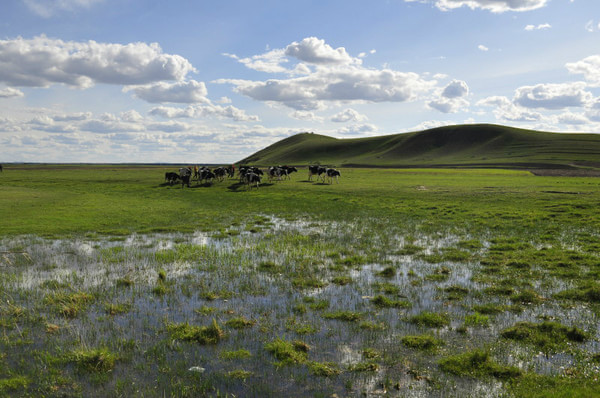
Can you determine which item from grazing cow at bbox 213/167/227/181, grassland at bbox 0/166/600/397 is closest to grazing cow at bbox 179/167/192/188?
grazing cow at bbox 213/167/227/181

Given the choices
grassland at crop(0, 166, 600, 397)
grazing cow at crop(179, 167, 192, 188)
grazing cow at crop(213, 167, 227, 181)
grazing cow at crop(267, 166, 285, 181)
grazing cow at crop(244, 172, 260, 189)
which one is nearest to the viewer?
grassland at crop(0, 166, 600, 397)

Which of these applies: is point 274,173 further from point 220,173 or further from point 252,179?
point 220,173

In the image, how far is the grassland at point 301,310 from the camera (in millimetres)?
6559

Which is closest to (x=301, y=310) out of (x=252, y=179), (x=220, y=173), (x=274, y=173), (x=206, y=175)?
(x=252, y=179)

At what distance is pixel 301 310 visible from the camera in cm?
951

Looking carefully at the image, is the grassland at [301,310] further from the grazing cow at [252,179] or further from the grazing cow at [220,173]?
the grazing cow at [220,173]

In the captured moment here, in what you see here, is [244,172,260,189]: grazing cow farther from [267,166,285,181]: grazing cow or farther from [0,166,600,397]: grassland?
[0,166,600,397]: grassland

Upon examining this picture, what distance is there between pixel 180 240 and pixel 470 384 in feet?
48.6

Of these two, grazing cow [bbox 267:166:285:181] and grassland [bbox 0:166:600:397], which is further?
grazing cow [bbox 267:166:285:181]

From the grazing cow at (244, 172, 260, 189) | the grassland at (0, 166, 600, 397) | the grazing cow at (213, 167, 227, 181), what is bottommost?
the grassland at (0, 166, 600, 397)

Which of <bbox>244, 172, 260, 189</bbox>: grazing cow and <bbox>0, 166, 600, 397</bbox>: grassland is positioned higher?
<bbox>244, 172, 260, 189</bbox>: grazing cow

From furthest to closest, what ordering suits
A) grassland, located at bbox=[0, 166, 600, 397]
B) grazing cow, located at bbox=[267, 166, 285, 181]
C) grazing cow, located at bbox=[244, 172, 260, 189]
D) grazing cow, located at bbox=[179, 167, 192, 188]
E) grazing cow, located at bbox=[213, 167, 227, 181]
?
1. grazing cow, located at bbox=[213, 167, 227, 181]
2. grazing cow, located at bbox=[267, 166, 285, 181]
3. grazing cow, located at bbox=[179, 167, 192, 188]
4. grazing cow, located at bbox=[244, 172, 260, 189]
5. grassland, located at bbox=[0, 166, 600, 397]

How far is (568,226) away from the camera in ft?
68.7

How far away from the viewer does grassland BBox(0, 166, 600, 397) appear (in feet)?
21.5
